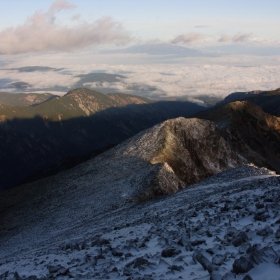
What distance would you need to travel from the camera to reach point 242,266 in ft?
33.5

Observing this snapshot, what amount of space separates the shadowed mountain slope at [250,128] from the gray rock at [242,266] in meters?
90.9

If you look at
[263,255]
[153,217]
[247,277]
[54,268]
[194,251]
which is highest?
[247,277]

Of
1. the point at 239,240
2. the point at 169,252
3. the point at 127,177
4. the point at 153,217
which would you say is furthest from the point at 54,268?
the point at 127,177

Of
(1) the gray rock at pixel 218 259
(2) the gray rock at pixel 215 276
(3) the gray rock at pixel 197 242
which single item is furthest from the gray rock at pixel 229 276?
(3) the gray rock at pixel 197 242

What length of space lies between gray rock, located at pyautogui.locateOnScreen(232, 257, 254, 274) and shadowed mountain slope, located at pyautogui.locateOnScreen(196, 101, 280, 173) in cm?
9090

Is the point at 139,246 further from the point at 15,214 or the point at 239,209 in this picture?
the point at 15,214

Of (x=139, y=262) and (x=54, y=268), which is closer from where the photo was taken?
(x=139, y=262)

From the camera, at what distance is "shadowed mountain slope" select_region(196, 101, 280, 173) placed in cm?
10719

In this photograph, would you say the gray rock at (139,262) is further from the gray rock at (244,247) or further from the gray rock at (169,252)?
the gray rock at (244,247)

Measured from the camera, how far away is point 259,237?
43.3 ft

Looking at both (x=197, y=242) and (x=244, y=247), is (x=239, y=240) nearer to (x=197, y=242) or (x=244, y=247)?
(x=244, y=247)

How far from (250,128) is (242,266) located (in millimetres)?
118088

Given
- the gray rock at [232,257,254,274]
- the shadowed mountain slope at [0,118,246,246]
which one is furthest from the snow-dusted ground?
the shadowed mountain slope at [0,118,246,246]

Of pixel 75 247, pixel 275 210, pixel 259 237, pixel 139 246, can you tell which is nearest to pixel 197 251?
pixel 259 237
